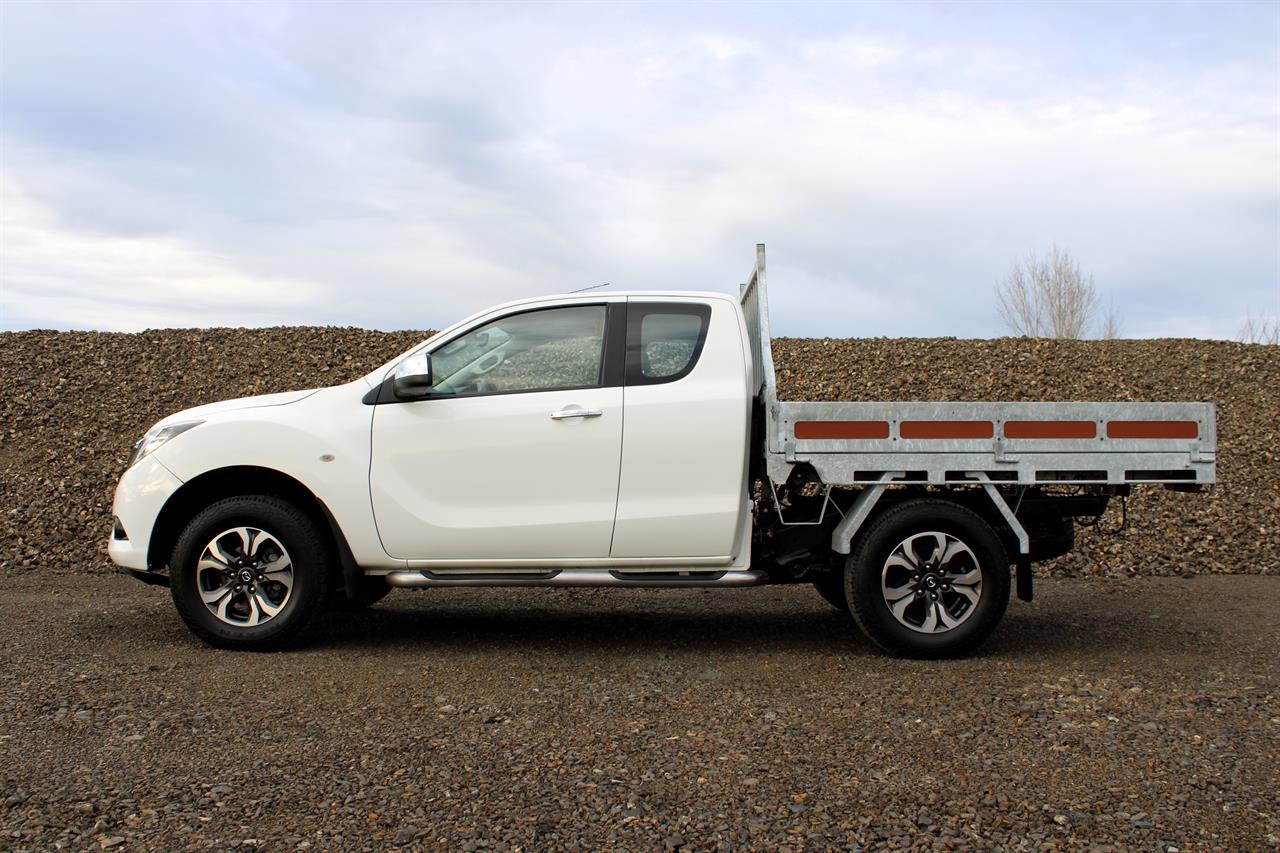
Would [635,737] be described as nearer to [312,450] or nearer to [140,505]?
[312,450]

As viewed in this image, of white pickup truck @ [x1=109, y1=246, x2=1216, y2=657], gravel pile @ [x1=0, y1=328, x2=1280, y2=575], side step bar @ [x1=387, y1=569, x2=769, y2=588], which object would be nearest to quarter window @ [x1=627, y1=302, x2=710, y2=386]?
white pickup truck @ [x1=109, y1=246, x2=1216, y2=657]

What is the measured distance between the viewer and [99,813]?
3924 millimetres

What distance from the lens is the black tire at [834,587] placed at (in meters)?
7.04

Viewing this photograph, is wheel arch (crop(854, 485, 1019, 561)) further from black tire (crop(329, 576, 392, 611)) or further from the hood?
the hood

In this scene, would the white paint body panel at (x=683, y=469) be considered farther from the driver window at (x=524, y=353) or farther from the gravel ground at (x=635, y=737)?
the gravel ground at (x=635, y=737)

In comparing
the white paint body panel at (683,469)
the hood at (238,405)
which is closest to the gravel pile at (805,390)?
the hood at (238,405)

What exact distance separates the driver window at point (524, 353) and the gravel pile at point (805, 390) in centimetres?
574

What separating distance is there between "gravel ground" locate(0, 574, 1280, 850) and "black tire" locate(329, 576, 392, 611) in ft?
0.83

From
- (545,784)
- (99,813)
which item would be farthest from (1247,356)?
(99,813)

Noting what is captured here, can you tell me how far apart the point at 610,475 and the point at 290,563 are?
1915 millimetres

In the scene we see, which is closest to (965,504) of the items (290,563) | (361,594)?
(361,594)

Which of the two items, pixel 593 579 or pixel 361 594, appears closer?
pixel 593 579

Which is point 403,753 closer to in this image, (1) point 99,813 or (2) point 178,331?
(1) point 99,813

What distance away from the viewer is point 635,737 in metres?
4.80
